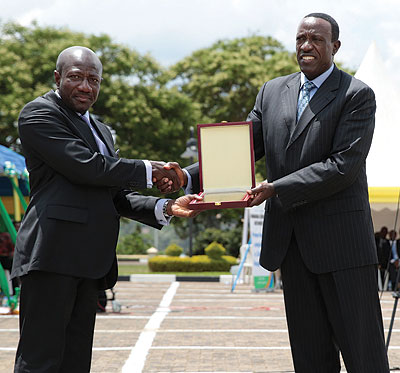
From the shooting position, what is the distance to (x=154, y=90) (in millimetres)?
34562

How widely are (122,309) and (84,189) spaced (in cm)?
975

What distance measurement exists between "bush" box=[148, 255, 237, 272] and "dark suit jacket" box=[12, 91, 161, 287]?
23013mm

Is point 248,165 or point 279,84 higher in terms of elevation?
point 279,84

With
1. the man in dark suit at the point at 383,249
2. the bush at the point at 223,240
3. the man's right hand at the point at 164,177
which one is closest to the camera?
the man's right hand at the point at 164,177

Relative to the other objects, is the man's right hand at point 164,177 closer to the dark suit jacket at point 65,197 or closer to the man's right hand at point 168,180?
the man's right hand at point 168,180

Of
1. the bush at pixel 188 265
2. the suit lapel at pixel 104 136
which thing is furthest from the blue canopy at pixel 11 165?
the bush at pixel 188 265

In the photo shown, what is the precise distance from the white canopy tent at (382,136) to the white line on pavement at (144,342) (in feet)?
14.9

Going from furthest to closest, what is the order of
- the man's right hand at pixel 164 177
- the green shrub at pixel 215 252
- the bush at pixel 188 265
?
1. the green shrub at pixel 215 252
2. the bush at pixel 188 265
3. the man's right hand at pixel 164 177

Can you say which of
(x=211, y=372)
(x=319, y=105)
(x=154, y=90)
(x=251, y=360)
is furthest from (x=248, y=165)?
(x=154, y=90)

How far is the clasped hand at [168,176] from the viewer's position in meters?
4.32

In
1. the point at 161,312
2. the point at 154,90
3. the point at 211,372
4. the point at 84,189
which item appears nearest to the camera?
the point at 84,189

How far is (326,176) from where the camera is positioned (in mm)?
3812

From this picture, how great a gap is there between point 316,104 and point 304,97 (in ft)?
0.41

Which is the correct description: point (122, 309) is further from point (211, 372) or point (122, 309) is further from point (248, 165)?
point (248, 165)
